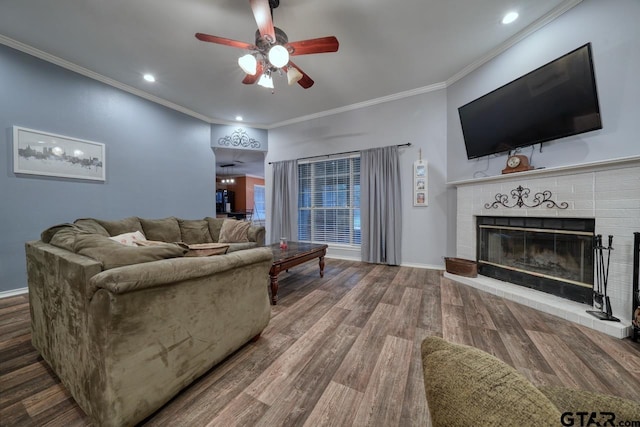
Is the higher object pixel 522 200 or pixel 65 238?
pixel 522 200

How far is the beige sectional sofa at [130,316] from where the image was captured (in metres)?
0.92

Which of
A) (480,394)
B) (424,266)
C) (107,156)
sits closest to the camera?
(480,394)

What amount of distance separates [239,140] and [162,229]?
264 centimetres

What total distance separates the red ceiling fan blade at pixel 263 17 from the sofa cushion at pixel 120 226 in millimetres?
2688

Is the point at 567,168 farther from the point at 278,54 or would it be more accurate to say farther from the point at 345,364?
the point at 278,54

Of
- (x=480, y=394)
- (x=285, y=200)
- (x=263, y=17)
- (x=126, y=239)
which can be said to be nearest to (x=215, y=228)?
(x=126, y=239)

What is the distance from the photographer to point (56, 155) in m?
2.84

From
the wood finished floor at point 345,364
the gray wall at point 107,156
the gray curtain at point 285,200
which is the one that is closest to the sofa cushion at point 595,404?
the wood finished floor at point 345,364

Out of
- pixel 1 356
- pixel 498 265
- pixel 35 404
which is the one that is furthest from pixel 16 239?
pixel 498 265

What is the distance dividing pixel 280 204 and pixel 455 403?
15.4ft

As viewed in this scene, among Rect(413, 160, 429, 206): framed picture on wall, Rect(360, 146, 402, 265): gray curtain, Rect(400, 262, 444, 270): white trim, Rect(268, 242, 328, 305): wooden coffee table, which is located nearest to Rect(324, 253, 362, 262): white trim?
Rect(360, 146, 402, 265): gray curtain

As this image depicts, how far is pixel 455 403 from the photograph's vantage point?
0.39 metres

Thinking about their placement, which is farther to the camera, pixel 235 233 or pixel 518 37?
pixel 235 233

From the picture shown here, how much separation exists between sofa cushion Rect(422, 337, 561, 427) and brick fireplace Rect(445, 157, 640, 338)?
7.95 feet
